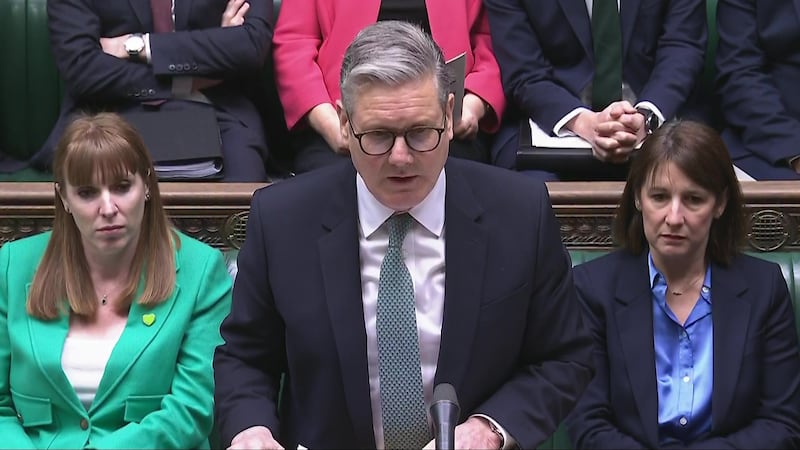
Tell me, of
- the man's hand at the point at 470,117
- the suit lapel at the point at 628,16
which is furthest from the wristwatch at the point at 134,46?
the suit lapel at the point at 628,16

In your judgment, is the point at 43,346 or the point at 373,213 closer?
the point at 373,213

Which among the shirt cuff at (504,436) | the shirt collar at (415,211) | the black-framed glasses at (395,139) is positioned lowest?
the shirt cuff at (504,436)

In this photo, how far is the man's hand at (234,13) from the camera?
3625mm

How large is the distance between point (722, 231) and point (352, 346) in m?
0.98

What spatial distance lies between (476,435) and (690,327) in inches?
33.2

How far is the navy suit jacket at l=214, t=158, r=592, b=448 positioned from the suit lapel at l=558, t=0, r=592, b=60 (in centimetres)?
141

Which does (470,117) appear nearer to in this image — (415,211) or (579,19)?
(579,19)

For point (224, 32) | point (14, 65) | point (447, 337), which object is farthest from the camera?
point (14, 65)

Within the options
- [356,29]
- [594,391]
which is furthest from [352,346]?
[356,29]

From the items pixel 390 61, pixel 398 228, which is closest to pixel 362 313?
pixel 398 228

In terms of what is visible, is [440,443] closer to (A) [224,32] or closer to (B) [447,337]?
(B) [447,337]

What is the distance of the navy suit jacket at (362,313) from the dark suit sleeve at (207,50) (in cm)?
140

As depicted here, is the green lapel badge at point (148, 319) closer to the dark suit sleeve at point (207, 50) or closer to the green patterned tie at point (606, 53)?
the dark suit sleeve at point (207, 50)

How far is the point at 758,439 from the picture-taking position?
8.59 feet
